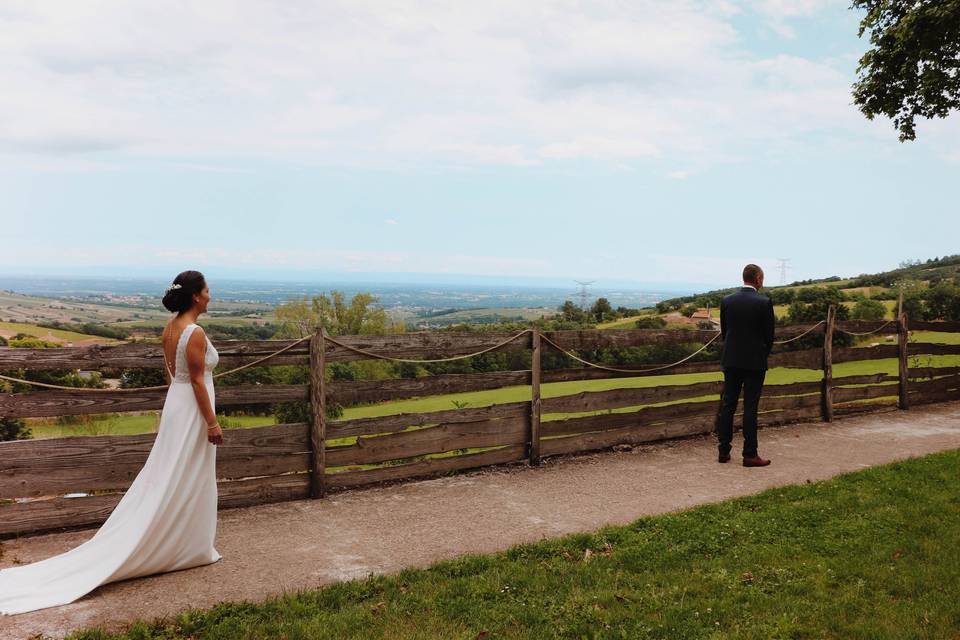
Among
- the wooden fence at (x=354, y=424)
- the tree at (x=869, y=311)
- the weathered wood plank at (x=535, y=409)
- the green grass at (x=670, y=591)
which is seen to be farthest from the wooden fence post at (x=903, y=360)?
the tree at (x=869, y=311)

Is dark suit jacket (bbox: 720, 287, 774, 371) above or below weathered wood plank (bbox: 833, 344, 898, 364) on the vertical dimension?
above

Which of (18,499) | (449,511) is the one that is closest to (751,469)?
(449,511)

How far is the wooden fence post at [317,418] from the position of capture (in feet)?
21.6

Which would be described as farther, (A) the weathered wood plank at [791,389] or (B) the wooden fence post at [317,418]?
(A) the weathered wood plank at [791,389]

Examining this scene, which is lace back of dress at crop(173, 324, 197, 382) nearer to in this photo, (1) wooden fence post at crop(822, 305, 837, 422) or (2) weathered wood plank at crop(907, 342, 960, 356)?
(1) wooden fence post at crop(822, 305, 837, 422)

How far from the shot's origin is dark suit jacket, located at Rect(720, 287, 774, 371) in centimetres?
798

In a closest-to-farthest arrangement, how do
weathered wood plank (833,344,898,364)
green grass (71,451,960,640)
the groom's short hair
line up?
green grass (71,451,960,640) → the groom's short hair → weathered wood plank (833,344,898,364)

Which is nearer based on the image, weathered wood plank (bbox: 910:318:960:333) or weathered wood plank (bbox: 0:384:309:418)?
weathered wood plank (bbox: 0:384:309:418)

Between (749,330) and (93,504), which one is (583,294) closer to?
(749,330)

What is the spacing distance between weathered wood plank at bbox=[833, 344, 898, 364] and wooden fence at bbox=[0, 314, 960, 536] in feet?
2.33

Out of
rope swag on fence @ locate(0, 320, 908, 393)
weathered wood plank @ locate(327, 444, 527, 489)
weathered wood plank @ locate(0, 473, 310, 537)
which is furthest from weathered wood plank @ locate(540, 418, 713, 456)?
weathered wood plank @ locate(0, 473, 310, 537)

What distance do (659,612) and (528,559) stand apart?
3.71 ft

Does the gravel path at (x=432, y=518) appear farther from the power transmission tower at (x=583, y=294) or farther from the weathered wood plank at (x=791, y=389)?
the power transmission tower at (x=583, y=294)

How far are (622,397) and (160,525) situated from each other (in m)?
5.77
